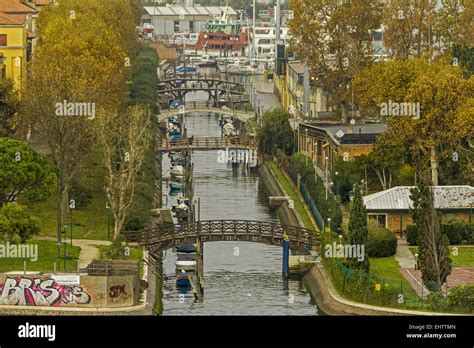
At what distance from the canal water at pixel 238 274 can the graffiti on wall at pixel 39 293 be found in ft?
19.8

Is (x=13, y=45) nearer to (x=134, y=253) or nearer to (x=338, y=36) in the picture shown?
(x=338, y=36)

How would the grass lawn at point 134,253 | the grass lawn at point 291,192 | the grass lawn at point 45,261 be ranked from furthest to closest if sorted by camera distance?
1. the grass lawn at point 291,192
2. the grass lawn at point 134,253
3. the grass lawn at point 45,261

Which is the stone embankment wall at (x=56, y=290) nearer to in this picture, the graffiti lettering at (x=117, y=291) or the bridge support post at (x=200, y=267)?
the graffiti lettering at (x=117, y=291)

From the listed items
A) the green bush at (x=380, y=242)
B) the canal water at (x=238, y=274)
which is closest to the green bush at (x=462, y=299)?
the canal water at (x=238, y=274)

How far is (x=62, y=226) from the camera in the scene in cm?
6406

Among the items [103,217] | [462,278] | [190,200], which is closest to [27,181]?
[103,217]

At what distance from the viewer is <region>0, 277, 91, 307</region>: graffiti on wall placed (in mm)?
48281

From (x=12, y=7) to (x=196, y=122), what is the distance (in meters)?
41.6

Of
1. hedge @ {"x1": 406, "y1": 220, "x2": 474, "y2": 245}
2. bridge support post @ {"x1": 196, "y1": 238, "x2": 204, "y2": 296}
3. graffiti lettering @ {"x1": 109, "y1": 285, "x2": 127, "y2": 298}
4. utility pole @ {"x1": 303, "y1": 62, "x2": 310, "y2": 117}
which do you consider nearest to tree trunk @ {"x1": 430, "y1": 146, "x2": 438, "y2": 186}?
hedge @ {"x1": 406, "y1": 220, "x2": 474, "y2": 245}

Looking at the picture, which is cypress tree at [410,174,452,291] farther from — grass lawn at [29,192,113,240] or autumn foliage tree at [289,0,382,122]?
autumn foliage tree at [289,0,382,122]

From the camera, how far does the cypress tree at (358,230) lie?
5334cm

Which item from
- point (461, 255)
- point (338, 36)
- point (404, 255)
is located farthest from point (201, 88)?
point (461, 255)

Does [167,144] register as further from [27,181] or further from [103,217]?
[27,181]

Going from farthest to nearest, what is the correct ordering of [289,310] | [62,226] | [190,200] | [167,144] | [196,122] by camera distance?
1. [196,122]
2. [167,144]
3. [190,200]
4. [62,226]
5. [289,310]
